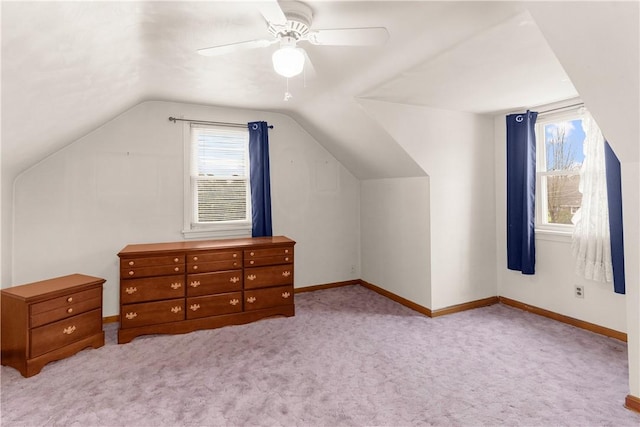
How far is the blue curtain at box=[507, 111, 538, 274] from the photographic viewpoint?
→ 344cm

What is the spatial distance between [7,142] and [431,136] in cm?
358

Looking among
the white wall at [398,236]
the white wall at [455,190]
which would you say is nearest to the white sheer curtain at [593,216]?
Answer: the white wall at [455,190]

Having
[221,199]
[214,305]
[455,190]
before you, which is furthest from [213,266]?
[455,190]

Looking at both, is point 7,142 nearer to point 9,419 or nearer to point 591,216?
point 9,419

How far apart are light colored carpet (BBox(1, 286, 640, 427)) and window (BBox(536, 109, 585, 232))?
112cm

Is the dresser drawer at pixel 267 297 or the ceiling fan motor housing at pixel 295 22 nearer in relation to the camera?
the ceiling fan motor housing at pixel 295 22

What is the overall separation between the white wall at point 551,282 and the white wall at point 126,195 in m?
2.25

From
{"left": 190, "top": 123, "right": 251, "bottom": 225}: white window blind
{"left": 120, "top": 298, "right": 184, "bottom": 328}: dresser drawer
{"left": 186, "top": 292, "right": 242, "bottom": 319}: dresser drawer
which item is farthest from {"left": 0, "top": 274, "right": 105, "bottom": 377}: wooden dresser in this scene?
{"left": 190, "top": 123, "right": 251, "bottom": 225}: white window blind

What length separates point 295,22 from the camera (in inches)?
67.4

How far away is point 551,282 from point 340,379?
2571mm

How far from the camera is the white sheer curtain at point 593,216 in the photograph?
288cm

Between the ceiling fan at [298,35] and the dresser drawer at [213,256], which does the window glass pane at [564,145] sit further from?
the dresser drawer at [213,256]

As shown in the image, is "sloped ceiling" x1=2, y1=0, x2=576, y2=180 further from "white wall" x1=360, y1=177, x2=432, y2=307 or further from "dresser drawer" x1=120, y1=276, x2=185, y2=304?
"dresser drawer" x1=120, y1=276, x2=185, y2=304

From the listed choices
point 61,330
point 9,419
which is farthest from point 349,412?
point 61,330
